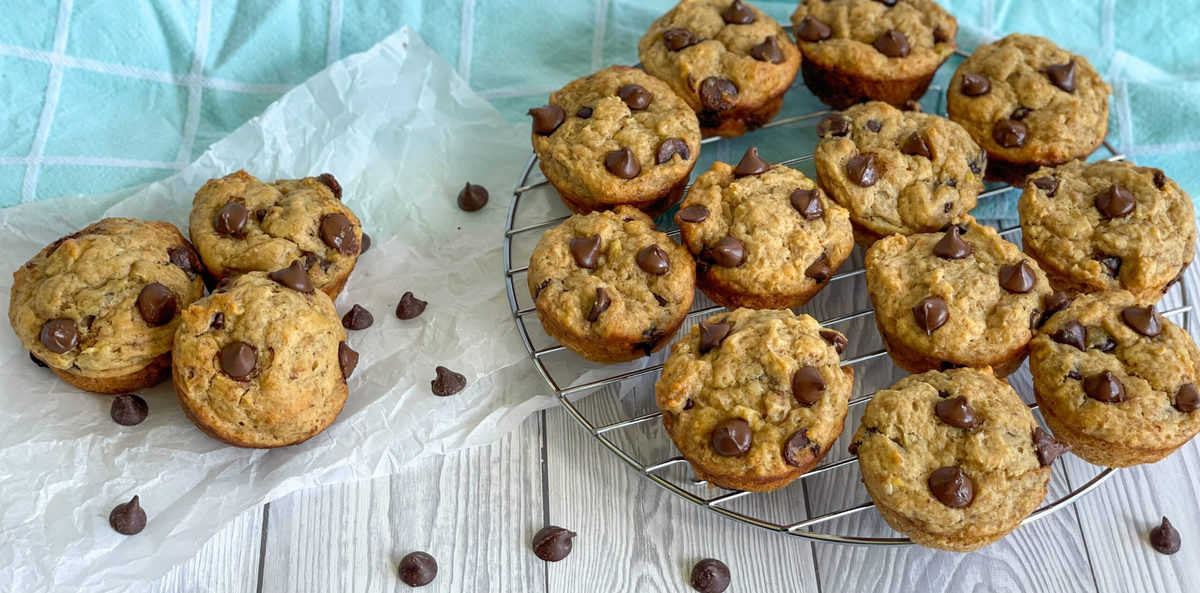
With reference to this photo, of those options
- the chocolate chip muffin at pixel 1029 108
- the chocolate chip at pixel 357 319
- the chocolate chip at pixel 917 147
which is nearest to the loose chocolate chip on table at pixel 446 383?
the chocolate chip at pixel 357 319

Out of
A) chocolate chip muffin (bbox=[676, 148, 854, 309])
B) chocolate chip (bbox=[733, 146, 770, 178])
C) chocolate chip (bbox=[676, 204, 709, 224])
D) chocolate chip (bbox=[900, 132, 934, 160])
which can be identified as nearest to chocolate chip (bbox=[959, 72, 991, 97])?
chocolate chip (bbox=[900, 132, 934, 160])

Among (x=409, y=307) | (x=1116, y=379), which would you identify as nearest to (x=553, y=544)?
(x=409, y=307)

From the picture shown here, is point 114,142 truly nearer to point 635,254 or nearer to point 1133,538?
point 635,254

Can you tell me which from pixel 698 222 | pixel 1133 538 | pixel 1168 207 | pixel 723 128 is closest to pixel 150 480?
pixel 698 222

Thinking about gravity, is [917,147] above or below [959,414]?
above

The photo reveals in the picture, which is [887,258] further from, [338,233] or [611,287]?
[338,233]

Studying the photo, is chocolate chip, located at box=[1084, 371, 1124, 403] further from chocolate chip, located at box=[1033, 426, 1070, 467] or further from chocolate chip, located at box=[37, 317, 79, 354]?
chocolate chip, located at box=[37, 317, 79, 354]
